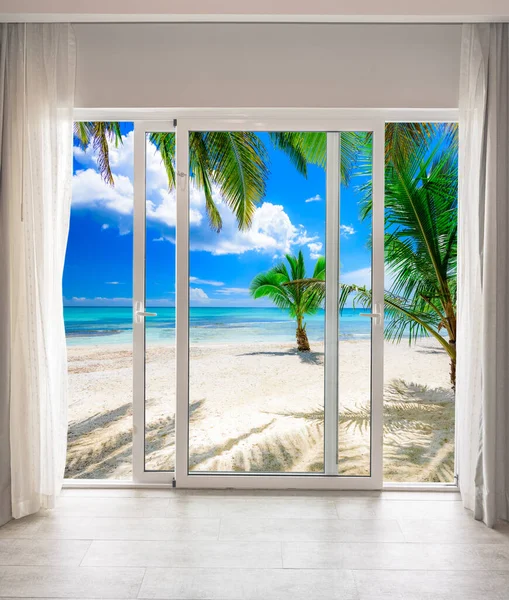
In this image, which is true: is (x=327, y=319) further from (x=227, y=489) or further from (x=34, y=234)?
(x=34, y=234)

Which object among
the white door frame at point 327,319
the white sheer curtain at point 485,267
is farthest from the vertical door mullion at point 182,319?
the white sheer curtain at point 485,267

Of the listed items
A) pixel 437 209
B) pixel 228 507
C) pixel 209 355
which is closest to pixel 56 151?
pixel 209 355

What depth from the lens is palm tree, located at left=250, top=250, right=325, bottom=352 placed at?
2.81 metres

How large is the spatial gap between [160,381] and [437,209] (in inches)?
79.1

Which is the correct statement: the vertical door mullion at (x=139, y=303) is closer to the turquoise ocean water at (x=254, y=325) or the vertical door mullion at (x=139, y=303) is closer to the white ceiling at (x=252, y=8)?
the turquoise ocean water at (x=254, y=325)

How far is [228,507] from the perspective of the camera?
8.33 ft

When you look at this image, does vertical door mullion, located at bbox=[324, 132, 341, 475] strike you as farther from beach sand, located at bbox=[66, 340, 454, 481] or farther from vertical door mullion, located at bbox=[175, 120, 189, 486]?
vertical door mullion, located at bbox=[175, 120, 189, 486]

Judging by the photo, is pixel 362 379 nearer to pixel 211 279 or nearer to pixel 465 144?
pixel 211 279

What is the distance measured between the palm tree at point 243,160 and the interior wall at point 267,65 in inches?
7.0

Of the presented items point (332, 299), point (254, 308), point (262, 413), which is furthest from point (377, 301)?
point (262, 413)

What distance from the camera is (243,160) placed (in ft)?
9.18

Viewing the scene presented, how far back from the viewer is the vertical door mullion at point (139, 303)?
9.19 feet

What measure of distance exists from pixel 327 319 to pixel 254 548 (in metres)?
1.25

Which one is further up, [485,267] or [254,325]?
[485,267]
